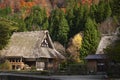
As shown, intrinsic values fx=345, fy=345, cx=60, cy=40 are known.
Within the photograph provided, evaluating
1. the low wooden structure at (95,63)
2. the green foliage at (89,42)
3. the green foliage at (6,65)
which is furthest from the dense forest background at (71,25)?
the low wooden structure at (95,63)

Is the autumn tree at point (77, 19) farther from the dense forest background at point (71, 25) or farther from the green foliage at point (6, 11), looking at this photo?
the green foliage at point (6, 11)

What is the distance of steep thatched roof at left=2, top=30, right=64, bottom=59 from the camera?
6339 centimetres

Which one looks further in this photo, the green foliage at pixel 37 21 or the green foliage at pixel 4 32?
the green foliage at pixel 37 21

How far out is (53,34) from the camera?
8650 centimetres

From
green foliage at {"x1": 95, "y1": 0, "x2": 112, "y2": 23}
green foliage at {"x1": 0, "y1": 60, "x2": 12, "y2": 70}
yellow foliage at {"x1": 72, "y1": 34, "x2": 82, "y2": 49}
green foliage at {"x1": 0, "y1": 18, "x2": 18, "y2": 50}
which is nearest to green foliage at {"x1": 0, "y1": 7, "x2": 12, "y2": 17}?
green foliage at {"x1": 95, "y1": 0, "x2": 112, "y2": 23}

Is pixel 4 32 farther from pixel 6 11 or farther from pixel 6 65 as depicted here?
pixel 6 11

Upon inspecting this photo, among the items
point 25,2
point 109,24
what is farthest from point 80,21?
point 25,2

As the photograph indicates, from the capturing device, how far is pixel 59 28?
83938 millimetres

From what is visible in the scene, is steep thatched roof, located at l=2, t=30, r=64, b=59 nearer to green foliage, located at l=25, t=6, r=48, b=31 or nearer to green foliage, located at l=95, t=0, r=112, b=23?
green foliage, located at l=95, t=0, r=112, b=23

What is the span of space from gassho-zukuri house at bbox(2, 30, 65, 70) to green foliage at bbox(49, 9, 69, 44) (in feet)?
50.9

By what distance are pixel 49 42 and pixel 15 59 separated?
7.71m

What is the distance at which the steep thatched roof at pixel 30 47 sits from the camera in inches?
2496

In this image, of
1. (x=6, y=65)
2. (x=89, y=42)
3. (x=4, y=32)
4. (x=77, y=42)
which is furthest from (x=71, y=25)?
(x=4, y=32)

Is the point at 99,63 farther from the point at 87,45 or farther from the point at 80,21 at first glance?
the point at 80,21
